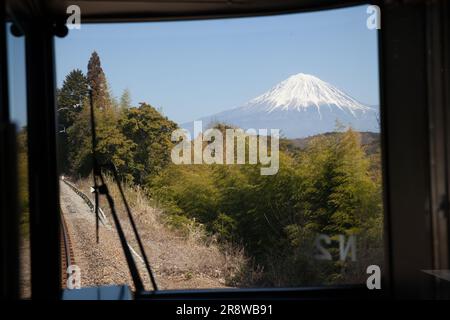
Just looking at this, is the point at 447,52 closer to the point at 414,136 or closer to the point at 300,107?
the point at 414,136

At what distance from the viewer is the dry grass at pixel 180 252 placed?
2506 millimetres

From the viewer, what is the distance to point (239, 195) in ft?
8.41

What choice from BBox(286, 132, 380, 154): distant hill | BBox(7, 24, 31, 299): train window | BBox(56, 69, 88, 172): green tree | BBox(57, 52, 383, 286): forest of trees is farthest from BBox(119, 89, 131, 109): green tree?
BBox(286, 132, 380, 154): distant hill

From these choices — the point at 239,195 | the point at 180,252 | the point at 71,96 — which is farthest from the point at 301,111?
the point at 71,96

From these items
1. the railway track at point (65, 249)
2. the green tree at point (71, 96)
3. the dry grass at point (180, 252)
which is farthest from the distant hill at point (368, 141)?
the railway track at point (65, 249)

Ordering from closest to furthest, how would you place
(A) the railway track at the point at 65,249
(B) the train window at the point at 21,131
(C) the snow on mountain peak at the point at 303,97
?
1. (B) the train window at the point at 21,131
2. (A) the railway track at the point at 65,249
3. (C) the snow on mountain peak at the point at 303,97

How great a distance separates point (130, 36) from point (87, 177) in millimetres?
660

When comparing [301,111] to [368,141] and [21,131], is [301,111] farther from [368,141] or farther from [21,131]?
[21,131]

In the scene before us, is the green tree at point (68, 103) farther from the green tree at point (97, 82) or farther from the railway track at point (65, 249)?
the railway track at point (65, 249)

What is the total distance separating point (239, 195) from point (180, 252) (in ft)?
1.20

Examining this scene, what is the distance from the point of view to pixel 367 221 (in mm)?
2582

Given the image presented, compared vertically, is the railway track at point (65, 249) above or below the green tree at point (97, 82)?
below
